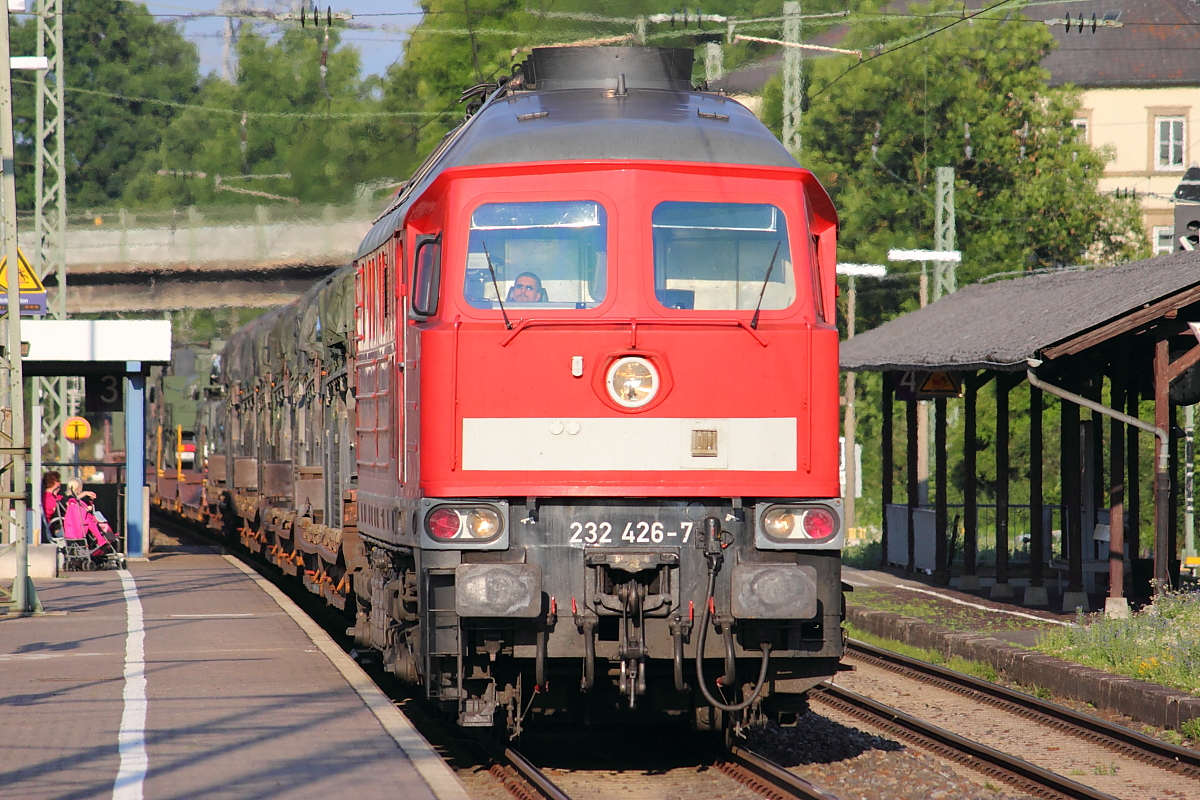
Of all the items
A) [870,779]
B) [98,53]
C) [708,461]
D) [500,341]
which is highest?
[98,53]

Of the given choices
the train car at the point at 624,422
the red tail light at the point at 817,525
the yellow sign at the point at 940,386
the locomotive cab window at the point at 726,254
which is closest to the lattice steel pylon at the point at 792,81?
the yellow sign at the point at 940,386

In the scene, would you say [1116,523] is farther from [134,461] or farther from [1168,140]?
[1168,140]

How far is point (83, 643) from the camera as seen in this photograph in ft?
44.4

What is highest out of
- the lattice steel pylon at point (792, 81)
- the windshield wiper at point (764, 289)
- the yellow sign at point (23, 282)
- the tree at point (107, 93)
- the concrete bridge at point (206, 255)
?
the tree at point (107, 93)

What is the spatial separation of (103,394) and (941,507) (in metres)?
13.1

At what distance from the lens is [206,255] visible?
121 feet

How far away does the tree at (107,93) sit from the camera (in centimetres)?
6894

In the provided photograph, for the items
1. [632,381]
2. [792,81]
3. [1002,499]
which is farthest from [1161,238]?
[632,381]

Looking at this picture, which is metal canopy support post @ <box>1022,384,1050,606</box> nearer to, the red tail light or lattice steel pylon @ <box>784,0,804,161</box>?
lattice steel pylon @ <box>784,0,804,161</box>

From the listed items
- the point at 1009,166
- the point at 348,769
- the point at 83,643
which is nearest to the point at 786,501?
the point at 348,769

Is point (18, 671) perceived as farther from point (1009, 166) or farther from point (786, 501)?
point (1009, 166)

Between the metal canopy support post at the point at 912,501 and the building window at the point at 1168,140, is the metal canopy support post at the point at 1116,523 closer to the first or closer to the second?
the metal canopy support post at the point at 912,501

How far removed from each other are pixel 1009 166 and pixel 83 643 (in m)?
38.3

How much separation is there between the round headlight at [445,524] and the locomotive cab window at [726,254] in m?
1.76
